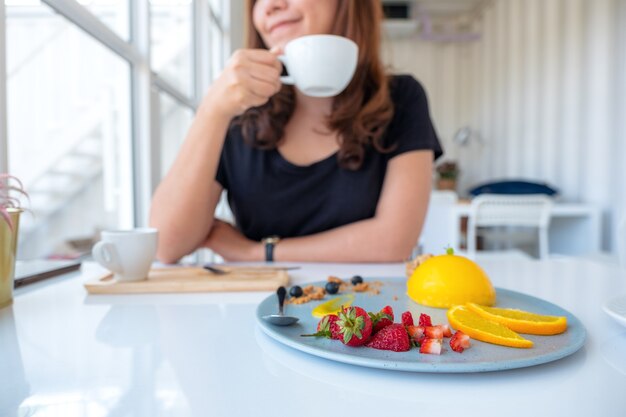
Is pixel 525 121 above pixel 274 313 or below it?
above

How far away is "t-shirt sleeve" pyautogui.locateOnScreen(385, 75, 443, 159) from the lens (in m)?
1.09

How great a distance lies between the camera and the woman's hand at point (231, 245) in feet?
3.20

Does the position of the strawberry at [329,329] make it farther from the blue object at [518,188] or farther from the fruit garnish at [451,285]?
the blue object at [518,188]

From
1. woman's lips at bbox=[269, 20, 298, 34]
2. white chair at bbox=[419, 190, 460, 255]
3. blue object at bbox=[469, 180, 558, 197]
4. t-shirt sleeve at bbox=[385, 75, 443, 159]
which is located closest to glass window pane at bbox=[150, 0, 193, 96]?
woman's lips at bbox=[269, 20, 298, 34]

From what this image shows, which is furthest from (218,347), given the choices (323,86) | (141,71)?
(141,71)

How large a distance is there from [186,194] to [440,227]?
7.82ft

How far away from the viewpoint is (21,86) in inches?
75.3

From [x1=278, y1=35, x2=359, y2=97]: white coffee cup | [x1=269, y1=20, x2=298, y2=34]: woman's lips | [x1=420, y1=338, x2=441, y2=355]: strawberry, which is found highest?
[x1=269, y1=20, x2=298, y2=34]: woman's lips

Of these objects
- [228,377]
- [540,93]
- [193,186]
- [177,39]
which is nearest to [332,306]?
[228,377]

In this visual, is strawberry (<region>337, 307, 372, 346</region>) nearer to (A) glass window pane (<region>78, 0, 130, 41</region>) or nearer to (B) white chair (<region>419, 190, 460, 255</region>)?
(A) glass window pane (<region>78, 0, 130, 41</region>)

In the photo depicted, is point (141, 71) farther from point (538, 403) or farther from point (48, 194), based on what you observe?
point (48, 194)

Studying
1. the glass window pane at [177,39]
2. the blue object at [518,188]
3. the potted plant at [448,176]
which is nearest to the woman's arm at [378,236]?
the glass window pane at [177,39]

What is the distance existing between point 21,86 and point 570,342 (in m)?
2.21

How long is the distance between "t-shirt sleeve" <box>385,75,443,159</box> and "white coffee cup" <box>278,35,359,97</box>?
1.16ft
